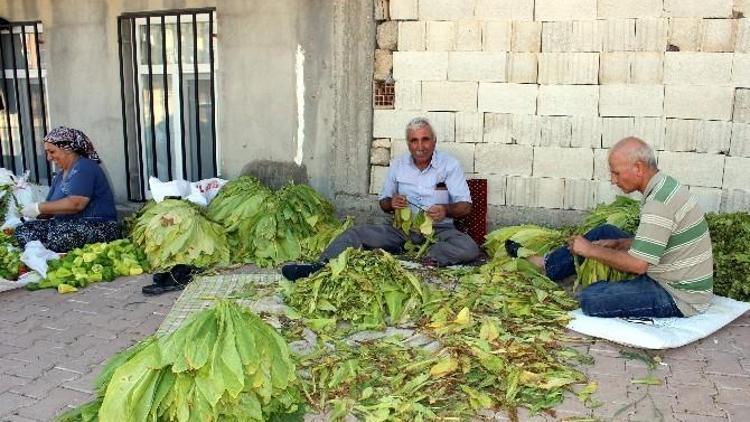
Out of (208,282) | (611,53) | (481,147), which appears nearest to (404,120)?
(481,147)

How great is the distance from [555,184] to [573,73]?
38.3 inches

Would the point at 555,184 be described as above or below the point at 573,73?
below

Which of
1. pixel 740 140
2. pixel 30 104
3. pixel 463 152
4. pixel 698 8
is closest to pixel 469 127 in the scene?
pixel 463 152

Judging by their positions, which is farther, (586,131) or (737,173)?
(586,131)

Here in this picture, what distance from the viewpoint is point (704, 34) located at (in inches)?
200

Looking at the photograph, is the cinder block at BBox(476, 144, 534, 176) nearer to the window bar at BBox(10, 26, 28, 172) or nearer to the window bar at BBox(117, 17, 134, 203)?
the window bar at BBox(117, 17, 134, 203)

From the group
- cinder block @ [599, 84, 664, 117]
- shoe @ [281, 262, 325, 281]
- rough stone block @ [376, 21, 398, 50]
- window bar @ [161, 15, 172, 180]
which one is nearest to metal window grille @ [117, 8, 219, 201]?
window bar @ [161, 15, 172, 180]

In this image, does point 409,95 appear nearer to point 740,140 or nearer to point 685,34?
point 685,34

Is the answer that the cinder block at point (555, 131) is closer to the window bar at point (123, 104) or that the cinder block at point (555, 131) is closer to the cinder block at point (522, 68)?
the cinder block at point (522, 68)

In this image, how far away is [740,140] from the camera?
16.9 ft

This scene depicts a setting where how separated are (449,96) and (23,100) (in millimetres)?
5750

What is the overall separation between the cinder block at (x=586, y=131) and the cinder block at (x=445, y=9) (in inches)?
52.6

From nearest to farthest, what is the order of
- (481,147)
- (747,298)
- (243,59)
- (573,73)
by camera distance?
(747,298) → (573,73) → (481,147) → (243,59)

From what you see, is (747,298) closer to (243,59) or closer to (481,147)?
(481,147)
